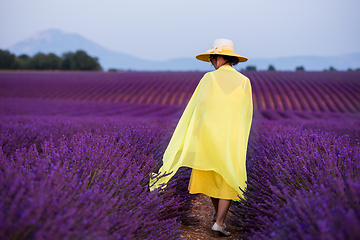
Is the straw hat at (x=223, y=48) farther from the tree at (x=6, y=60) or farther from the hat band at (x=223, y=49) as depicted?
the tree at (x=6, y=60)

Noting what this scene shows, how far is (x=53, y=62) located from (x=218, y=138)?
48657 mm

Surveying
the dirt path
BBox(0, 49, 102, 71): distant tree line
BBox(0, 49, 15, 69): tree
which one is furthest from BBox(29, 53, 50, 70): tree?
the dirt path

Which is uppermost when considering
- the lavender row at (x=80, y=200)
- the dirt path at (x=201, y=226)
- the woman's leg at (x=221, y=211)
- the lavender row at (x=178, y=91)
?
the lavender row at (x=178, y=91)

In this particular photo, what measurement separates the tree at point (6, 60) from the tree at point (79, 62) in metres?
7.71

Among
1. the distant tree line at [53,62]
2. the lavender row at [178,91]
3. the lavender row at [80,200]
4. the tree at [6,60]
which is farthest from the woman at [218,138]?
the tree at [6,60]

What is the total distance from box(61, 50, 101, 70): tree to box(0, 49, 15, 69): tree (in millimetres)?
7713

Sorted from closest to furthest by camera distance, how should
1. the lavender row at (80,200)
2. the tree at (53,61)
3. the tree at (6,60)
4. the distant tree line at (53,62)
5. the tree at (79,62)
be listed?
1. the lavender row at (80,200)
2. the tree at (6,60)
3. the distant tree line at (53,62)
4. the tree at (53,61)
5. the tree at (79,62)

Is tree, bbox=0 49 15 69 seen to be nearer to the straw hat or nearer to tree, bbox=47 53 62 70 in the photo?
tree, bbox=47 53 62 70

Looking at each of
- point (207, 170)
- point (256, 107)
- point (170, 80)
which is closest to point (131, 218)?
point (207, 170)

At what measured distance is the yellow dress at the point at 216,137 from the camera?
2115 millimetres

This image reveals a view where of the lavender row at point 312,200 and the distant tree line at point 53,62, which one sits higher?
the distant tree line at point 53,62

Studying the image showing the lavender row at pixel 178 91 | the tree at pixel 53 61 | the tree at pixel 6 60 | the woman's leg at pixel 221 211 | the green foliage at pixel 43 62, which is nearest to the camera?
the woman's leg at pixel 221 211

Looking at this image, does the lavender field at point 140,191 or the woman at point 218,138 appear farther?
the woman at point 218,138

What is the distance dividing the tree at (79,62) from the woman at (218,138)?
151 ft
